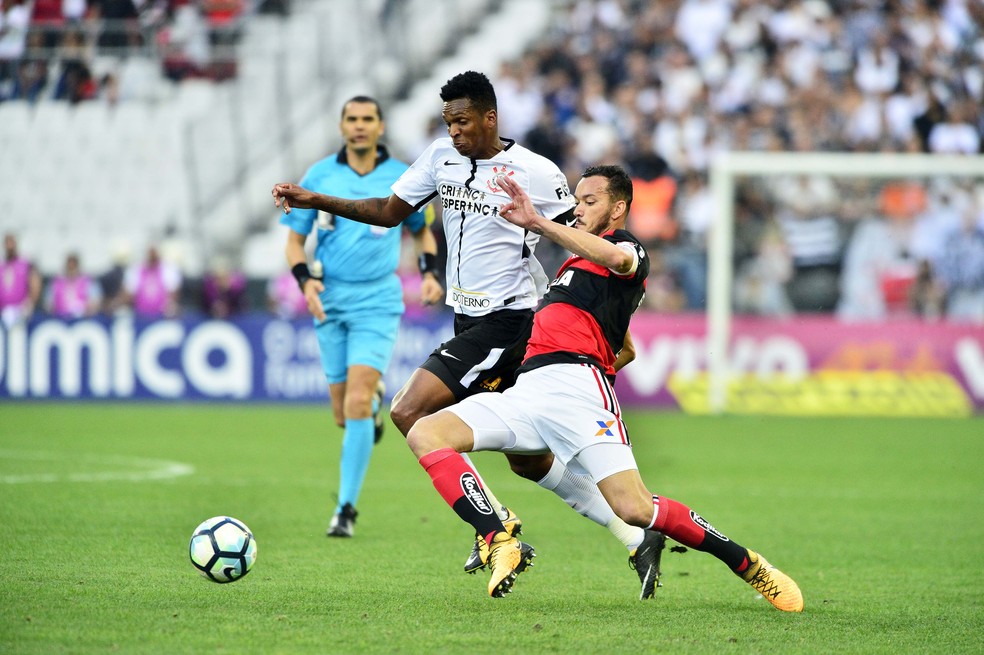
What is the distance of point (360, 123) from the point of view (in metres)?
9.21

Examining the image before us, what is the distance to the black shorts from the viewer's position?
7.38 metres

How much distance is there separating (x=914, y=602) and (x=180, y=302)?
15.4 m

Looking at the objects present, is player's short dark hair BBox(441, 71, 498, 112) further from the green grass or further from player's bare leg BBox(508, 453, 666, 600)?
the green grass

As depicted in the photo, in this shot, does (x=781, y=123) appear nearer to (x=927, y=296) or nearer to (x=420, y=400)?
(x=927, y=296)

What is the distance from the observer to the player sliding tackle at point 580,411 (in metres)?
6.34

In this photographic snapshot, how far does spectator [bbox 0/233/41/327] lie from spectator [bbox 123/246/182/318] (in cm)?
134

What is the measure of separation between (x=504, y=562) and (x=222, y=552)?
4.60ft

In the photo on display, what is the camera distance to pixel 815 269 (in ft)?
65.6

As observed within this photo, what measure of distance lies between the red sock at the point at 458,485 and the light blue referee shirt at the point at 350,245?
2.91 meters

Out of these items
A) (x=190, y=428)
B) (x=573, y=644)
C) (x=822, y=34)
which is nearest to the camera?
(x=573, y=644)

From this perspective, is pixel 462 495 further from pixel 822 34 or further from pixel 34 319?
pixel 822 34

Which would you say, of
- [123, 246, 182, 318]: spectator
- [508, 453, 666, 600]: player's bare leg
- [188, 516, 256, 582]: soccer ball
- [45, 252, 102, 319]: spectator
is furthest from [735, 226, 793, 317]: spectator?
[188, 516, 256, 582]: soccer ball

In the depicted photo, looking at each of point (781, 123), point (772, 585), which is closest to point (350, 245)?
point (772, 585)

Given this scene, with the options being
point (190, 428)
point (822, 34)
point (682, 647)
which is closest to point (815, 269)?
point (822, 34)
